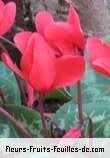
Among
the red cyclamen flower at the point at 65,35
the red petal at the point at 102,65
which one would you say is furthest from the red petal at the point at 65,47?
the red petal at the point at 102,65

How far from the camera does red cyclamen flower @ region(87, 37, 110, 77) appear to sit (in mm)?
817

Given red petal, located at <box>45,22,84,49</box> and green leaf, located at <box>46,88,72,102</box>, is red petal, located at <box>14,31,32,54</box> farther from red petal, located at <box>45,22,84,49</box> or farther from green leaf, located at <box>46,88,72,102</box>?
green leaf, located at <box>46,88,72,102</box>

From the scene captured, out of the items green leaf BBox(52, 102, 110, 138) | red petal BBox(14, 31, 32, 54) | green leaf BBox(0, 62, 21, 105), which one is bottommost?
green leaf BBox(0, 62, 21, 105)

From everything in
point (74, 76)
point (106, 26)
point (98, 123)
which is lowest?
point (106, 26)

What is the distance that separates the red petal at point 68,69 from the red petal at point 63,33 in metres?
0.06

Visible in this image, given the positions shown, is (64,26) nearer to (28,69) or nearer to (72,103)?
(28,69)

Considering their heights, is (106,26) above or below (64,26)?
below

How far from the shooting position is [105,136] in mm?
1096

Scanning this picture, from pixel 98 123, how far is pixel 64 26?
286mm

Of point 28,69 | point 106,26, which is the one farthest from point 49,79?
point 106,26

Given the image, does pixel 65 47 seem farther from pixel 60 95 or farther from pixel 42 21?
pixel 60 95

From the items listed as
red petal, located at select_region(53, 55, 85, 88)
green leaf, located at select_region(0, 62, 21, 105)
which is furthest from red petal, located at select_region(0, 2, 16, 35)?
green leaf, located at select_region(0, 62, 21, 105)

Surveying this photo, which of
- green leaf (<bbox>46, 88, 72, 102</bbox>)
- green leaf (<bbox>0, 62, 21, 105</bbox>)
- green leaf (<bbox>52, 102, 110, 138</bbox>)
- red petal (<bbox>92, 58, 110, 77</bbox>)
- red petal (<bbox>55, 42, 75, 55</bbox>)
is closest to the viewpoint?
red petal (<bbox>92, 58, 110, 77</bbox>)

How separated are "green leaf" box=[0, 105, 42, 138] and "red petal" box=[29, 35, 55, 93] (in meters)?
0.24
